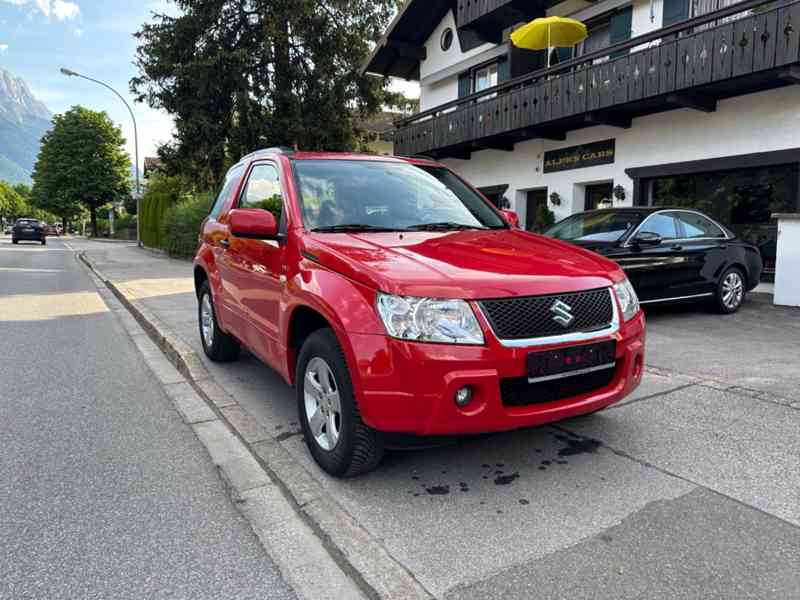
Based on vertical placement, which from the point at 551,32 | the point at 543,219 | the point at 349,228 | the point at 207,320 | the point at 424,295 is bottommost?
the point at 207,320

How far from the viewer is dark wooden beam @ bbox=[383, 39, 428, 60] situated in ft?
66.4

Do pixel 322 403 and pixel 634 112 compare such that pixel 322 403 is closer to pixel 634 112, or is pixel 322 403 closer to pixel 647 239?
pixel 647 239

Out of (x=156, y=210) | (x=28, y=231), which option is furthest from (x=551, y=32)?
(x=28, y=231)

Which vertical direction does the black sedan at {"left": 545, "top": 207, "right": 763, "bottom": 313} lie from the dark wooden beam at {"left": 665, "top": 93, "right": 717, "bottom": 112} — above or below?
below

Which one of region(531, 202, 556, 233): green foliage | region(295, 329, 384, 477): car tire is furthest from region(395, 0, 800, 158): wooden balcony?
region(295, 329, 384, 477): car tire

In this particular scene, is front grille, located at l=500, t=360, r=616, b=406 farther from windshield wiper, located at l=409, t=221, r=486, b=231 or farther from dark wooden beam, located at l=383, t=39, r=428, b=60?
dark wooden beam, located at l=383, t=39, r=428, b=60

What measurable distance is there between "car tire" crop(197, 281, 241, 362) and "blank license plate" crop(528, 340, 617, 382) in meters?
3.37

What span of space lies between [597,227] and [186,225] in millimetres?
15445

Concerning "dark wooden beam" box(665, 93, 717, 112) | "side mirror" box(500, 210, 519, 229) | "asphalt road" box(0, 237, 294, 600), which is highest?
"dark wooden beam" box(665, 93, 717, 112)

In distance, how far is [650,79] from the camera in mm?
11016

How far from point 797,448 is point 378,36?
2261 centimetres

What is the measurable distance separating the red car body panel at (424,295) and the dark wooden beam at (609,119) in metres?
9.76

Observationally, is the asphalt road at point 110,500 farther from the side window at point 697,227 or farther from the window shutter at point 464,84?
the window shutter at point 464,84

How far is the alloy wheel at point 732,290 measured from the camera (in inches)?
329
